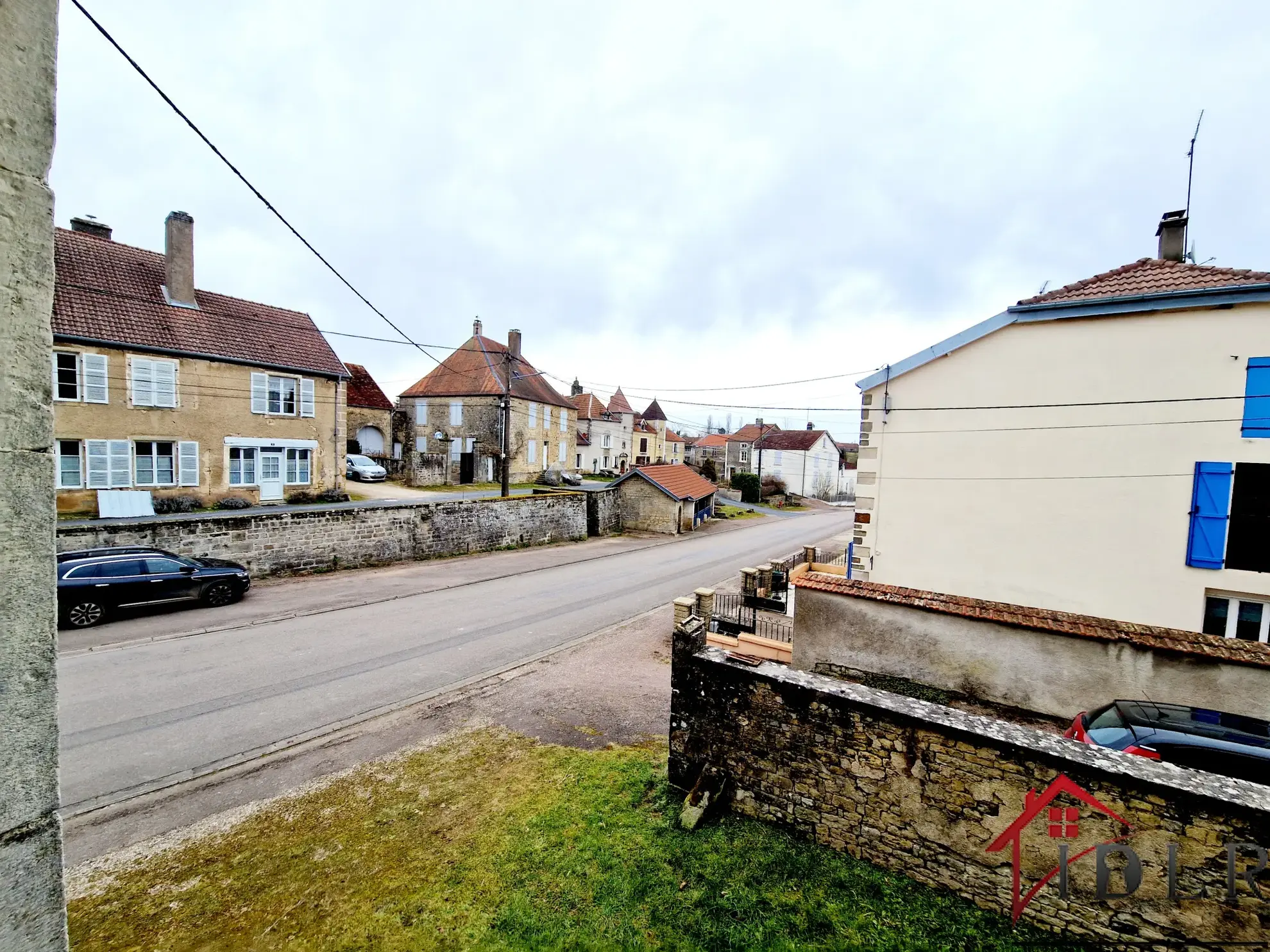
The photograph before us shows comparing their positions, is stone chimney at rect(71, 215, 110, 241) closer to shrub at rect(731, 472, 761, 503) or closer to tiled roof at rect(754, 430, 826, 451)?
shrub at rect(731, 472, 761, 503)

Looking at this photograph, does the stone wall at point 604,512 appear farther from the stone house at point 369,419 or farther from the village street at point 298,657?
the stone house at point 369,419

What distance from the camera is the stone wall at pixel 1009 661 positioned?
643 cm

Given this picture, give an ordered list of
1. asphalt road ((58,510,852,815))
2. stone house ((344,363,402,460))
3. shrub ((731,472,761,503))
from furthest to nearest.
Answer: shrub ((731,472,761,503)), stone house ((344,363,402,460)), asphalt road ((58,510,852,815))

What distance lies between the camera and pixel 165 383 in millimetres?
19719

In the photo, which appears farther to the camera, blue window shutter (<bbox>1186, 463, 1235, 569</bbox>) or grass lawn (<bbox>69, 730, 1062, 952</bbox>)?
blue window shutter (<bbox>1186, 463, 1235, 569</bbox>)

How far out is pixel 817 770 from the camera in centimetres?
514

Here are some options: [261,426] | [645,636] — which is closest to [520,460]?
[261,426]

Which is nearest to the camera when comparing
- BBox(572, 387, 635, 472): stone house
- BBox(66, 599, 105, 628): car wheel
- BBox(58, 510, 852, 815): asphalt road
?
BBox(58, 510, 852, 815): asphalt road

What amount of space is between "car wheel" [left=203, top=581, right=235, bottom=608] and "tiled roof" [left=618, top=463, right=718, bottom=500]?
60.1ft

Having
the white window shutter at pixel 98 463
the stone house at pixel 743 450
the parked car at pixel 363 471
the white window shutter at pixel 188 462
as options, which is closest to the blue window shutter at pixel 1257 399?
the white window shutter at pixel 188 462

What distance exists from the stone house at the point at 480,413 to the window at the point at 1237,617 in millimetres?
30412

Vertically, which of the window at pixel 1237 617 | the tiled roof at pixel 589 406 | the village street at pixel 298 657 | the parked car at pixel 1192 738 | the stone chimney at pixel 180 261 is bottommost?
the village street at pixel 298 657

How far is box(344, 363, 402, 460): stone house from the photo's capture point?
35.9 meters

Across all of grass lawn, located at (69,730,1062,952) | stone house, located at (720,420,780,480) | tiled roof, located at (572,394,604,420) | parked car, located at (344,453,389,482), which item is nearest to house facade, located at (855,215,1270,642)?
grass lawn, located at (69,730,1062,952)
